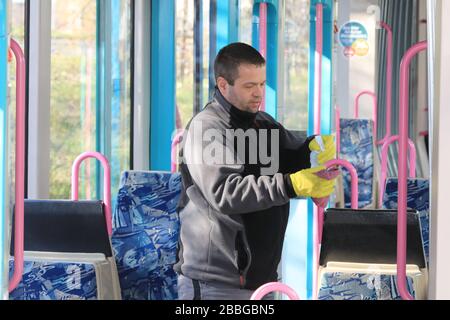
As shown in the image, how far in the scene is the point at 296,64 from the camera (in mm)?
7570

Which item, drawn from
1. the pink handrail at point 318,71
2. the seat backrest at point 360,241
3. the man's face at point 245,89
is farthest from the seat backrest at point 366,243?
the pink handrail at point 318,71

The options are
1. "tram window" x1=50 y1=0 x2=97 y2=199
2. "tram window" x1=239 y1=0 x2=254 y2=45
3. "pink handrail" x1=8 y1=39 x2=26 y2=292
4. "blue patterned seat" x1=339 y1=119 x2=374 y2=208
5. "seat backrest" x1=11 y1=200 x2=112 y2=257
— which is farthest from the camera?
"blue patterned seat" x1=339 y1=119 x2=374 y2=208

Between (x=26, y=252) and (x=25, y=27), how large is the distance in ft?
4.65

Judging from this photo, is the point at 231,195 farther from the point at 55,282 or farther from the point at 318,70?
the point at 318,70

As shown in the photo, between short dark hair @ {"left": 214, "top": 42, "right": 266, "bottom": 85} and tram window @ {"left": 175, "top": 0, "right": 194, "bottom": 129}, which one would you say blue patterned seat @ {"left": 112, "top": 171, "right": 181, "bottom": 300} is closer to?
short dark hair @ {"left": 214, "top": 42, "right": 266, "bottom": 85}

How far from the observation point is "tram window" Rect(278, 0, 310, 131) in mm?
7312

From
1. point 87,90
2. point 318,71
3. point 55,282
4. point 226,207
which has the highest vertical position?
point 318,71

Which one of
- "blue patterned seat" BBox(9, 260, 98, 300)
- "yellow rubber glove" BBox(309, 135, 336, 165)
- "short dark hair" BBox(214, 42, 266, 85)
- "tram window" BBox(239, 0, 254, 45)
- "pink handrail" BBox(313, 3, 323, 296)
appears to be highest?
"tram window" BBox(239, 0, 254, 45)

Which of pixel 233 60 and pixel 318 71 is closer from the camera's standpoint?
pixel 233 60

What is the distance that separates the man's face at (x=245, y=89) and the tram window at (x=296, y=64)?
384cm

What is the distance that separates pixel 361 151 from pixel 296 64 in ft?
6.76

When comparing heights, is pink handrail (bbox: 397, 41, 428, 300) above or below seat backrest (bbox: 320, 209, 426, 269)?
above

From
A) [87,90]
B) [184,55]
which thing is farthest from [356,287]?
[184,55]

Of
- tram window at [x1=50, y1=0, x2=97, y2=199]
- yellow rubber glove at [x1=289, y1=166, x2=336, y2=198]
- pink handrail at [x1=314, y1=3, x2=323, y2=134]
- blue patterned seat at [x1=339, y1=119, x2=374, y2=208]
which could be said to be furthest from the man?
blue patterned seat at [x1=339, y1=119, x2=374, y2=208]
